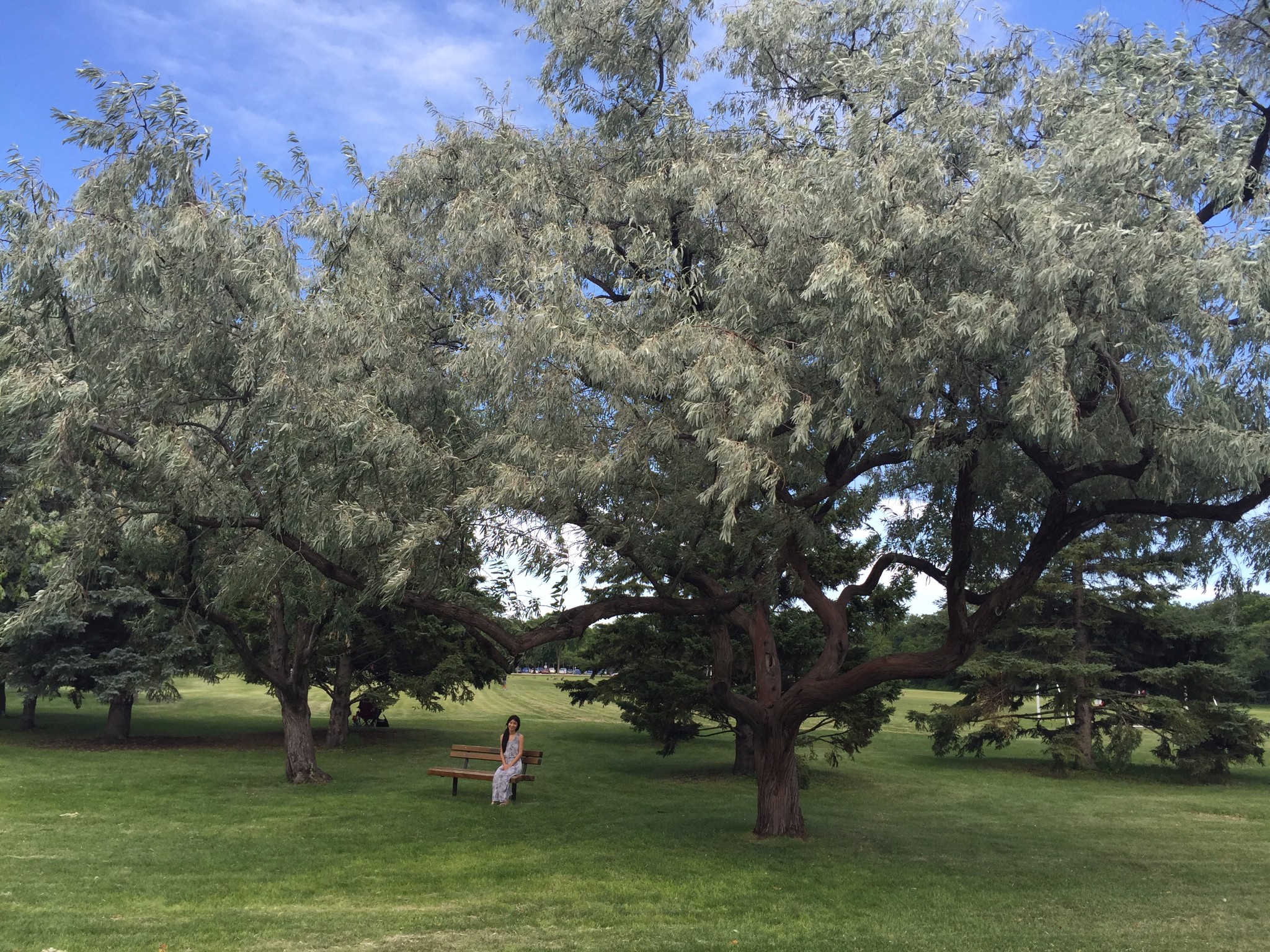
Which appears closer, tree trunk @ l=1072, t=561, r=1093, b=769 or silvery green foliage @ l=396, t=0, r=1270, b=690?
silvery green foliage @ l=396, t=0, r=1270, b=690

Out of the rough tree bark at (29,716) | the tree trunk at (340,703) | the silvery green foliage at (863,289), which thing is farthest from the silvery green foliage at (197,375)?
the rough tree bark at (29,716)

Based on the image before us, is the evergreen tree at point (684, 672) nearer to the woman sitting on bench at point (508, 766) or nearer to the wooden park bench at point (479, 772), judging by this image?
the wooden park bench at point (479, 772)

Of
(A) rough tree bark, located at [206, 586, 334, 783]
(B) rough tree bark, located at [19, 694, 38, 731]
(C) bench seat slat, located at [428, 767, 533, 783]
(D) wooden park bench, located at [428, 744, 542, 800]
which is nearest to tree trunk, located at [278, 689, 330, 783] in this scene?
(A) rough tree bark, located at [206, 586, 334, 783]

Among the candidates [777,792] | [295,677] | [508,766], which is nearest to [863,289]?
[777,792]

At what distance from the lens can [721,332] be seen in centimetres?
957

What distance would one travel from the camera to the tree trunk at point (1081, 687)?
1038 inches

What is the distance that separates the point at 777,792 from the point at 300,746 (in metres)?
10.3

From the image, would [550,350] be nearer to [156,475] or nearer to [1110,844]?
[156,475]

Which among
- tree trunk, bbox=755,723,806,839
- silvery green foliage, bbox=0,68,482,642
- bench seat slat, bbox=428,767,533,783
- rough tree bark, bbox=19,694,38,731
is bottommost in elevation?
rough tree bark, bbox=19,694,38,731

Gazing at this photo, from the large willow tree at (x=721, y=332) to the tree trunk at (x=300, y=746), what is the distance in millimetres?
8267

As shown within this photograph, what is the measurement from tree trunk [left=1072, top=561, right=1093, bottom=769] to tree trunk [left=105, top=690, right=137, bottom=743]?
25.7m

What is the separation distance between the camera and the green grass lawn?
866 centimetres

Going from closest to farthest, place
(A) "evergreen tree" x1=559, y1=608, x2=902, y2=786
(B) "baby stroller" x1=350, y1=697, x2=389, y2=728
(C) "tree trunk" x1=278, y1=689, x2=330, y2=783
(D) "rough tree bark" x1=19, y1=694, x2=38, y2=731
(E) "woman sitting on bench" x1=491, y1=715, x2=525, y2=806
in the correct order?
(E) "woman sitting on bench" x1=491, y1=715, x2=525, y2=806
(C) "tree trunk" x1=278, y1=689, x2=330, y2=783
(A) "evergreen tree" x1=559, y1=608, x2=902, y2=786
(D) "rough tree bark" x1=19, y1=694, x2=38, y2=731
(B) "baby stroller" x1=350, y1=697, x2=389, y2=728

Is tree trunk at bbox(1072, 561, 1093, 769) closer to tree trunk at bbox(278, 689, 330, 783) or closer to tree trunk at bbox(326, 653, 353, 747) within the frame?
tree trunk at bbox(278, 689, 330, 783)
